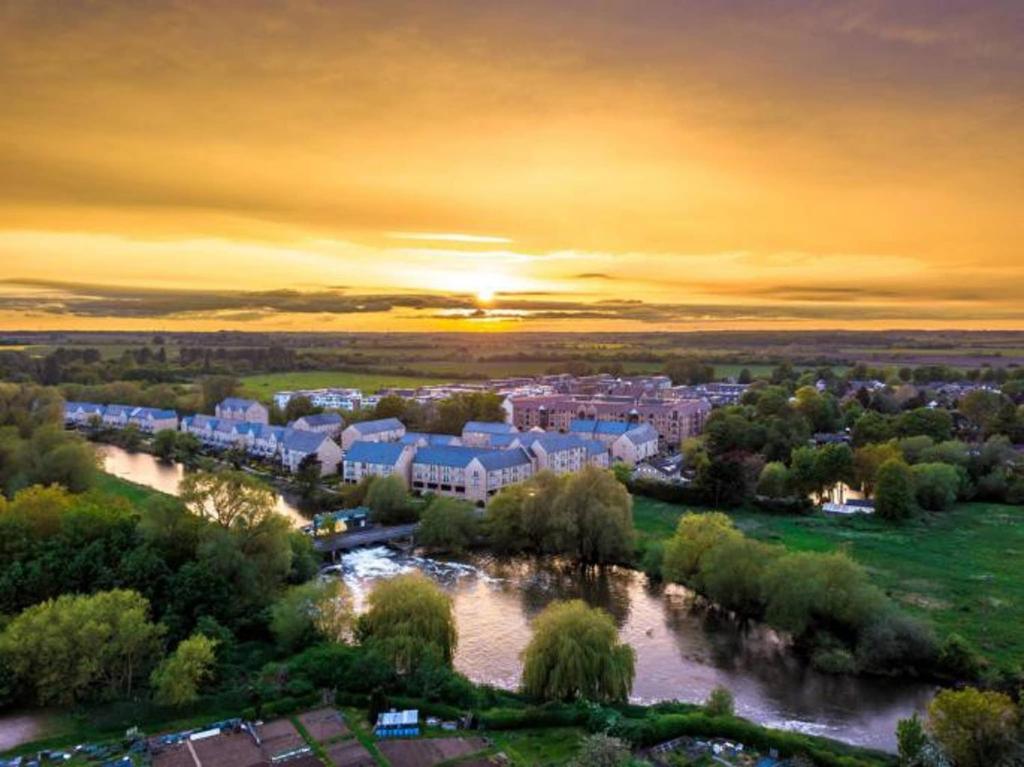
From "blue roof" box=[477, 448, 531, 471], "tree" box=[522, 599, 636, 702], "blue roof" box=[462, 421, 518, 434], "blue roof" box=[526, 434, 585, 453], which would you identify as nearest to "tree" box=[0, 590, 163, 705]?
"tree" box=[522, 599, 636, 702]

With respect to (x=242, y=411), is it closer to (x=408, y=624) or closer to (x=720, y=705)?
Answer: (x=408, y=624)

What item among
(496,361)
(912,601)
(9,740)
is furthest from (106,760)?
(496,361)

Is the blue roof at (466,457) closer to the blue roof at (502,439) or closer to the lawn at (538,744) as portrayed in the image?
the blue roof at (502,439)

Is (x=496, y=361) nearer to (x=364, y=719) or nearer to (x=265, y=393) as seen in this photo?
(x=265, y=393)

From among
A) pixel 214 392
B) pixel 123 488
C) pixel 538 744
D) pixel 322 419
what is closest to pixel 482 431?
pixel 322 419

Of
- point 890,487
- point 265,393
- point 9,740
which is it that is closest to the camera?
point 9,740

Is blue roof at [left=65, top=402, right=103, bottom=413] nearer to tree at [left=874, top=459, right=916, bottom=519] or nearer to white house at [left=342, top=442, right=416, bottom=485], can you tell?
white house at [left=342, top=442, right=416, bottom=485]

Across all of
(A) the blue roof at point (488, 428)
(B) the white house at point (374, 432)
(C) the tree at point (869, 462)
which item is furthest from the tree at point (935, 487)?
(B) the white house at point (374, 432)
